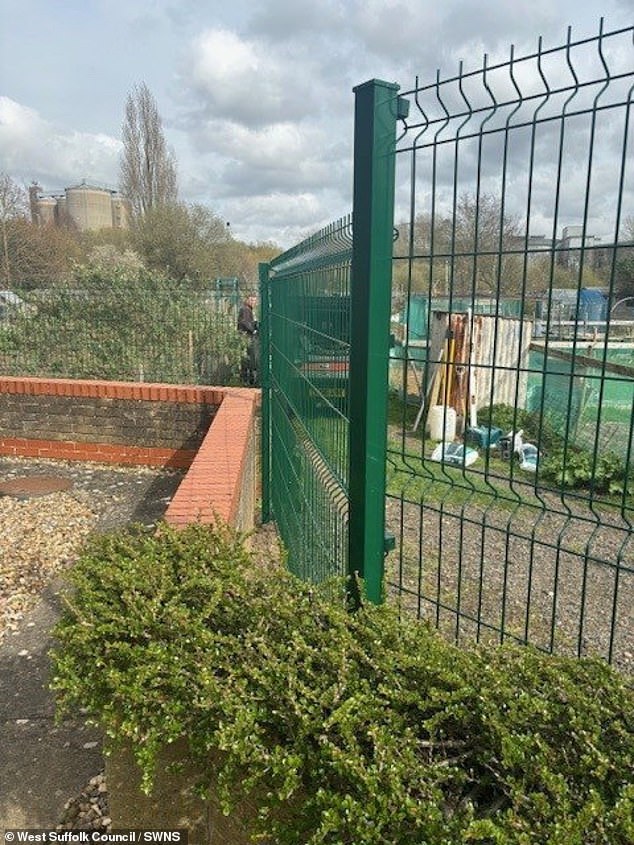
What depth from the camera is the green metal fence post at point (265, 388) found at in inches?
238

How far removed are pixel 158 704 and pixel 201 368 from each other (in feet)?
30.8

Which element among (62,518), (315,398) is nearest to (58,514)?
(62,518)

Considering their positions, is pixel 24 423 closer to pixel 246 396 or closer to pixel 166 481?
pixel 166 481

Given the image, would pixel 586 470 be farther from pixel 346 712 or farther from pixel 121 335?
pixel 121 335

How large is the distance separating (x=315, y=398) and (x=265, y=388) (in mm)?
2983

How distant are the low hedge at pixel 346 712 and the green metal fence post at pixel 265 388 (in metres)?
3.98

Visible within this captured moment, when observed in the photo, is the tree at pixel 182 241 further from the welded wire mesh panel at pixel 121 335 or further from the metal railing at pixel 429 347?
the metal railing at pixel 429 347

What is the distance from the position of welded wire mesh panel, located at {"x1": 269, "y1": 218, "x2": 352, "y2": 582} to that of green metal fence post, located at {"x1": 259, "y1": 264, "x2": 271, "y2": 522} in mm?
919

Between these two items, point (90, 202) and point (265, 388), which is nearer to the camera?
point (265, 388)

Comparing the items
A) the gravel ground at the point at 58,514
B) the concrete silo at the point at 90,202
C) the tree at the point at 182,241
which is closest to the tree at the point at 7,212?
the tree at the point at 182,241

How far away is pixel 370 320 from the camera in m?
2.21

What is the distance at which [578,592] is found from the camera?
199 inches

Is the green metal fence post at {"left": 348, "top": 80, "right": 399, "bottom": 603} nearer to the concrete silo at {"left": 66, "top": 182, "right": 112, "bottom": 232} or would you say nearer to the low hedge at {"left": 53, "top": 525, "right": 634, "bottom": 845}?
the low hedge at {"left": 53, "top": 525, "right": 634, "bottom": 845}

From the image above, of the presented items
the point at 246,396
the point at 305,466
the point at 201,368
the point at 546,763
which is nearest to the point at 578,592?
the point at 305,466
